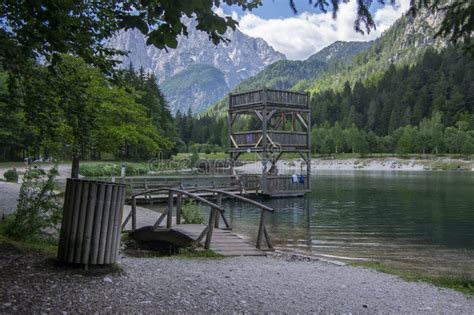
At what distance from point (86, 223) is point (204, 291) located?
1.85 metres

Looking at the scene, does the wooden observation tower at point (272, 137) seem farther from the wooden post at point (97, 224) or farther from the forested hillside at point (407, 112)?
the forested hillside at point (407, 112)

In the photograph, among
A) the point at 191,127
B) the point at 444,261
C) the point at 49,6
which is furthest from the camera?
the point at 191,127

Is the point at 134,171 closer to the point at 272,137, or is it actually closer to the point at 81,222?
the point at 272,137

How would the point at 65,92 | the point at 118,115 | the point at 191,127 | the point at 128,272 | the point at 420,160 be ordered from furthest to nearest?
the point at 191,127, the point at 420,160, the point at 118,115, the point at 65,92, the point at 128,272

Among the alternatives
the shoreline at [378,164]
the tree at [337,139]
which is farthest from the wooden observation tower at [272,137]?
the tree at [337,139]

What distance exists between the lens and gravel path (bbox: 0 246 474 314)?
16.5ft

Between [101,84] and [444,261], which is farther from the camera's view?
[101,84]

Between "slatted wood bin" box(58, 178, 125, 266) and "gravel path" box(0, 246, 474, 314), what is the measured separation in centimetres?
30

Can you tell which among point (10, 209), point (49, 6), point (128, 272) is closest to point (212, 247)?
point (128, 272)

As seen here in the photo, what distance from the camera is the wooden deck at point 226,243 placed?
10508 mm

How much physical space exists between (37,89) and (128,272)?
317 centimetres

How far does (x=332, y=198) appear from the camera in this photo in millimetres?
33969

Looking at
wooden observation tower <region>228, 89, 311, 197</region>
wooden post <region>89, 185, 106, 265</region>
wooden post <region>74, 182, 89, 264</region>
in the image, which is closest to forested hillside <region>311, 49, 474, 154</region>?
wooden observation tower <region>228, 89, 311, 197</region>

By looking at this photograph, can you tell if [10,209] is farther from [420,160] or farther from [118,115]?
[420,160]
